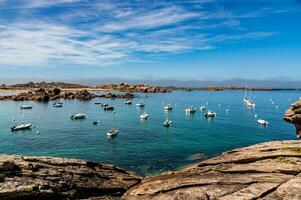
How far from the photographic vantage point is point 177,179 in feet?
79.3

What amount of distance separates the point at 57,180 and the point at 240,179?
50.6 ft

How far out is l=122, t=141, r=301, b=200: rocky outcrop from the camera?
62.4ft

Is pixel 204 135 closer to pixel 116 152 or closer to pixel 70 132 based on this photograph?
pixel 116 152

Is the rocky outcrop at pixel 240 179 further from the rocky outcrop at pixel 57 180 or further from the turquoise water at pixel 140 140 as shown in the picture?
the turquoise water at pixel 140 140

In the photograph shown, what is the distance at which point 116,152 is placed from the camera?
70.5 m

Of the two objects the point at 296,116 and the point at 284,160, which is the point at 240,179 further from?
the point at 296,116

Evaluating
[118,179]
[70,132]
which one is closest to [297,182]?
[118,179]

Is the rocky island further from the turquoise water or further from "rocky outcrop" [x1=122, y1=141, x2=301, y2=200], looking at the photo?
the turquoise water

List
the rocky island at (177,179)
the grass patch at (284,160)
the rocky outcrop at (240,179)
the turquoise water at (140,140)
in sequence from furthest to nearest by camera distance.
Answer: the turquoise water at (140,140), the grass patch at (284,160), the rocky island at (177,179), the rocky outcrop at (240,179)

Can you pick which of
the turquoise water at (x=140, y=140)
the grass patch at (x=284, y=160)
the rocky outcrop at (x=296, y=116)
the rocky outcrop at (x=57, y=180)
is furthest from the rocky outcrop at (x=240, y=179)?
the turquoise water at (x=140, y=140)

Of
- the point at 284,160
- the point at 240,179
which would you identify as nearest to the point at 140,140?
the point at 284,160

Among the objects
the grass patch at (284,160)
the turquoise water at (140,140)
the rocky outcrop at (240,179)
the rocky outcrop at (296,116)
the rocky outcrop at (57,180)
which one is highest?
the rocky outcrop at (296,116)

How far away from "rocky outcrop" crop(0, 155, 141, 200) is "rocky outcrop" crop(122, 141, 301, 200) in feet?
13.7

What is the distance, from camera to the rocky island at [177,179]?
19.8m
